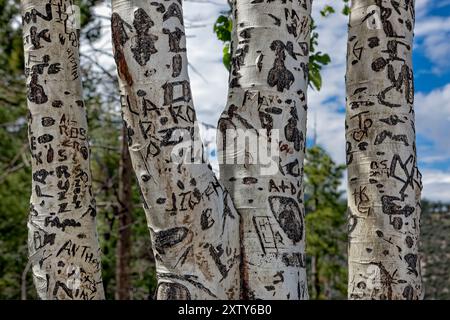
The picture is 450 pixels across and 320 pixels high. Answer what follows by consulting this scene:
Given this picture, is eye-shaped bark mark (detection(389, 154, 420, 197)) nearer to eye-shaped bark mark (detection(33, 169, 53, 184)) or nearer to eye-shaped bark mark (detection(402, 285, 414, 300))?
eye-shaped bark mark (detection(402, 285, 414, 300))

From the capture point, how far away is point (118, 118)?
36.7 ft

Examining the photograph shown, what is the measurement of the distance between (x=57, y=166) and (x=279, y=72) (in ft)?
3.79

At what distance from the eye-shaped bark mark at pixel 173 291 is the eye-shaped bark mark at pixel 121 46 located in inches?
33.0

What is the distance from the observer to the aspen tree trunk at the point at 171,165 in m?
2.25

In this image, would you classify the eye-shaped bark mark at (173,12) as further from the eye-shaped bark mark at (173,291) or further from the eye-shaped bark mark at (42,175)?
the eye-shaped bark mark at (173,291)

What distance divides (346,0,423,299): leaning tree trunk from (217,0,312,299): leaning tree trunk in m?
0.42

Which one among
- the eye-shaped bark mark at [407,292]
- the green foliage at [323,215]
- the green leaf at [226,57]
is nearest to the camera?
the eye-shaped bark mark at [407,292]

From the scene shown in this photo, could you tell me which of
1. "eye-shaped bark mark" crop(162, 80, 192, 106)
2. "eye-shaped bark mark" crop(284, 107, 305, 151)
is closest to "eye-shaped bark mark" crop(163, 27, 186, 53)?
"eye-shaped bark mark" crop(162, 80, 192, 106)

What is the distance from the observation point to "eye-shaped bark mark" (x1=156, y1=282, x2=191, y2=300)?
226 centimetres

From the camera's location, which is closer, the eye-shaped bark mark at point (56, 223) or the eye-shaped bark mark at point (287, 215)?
the eye-shaped bark mark at point (287, 215)

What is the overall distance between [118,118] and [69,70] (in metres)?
8.45

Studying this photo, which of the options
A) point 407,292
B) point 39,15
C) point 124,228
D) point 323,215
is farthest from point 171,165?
point 323,215

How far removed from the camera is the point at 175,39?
7.84 feet

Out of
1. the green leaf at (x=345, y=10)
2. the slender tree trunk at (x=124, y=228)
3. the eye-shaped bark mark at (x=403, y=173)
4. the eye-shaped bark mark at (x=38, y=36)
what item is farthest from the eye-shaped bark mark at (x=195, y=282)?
the slender tree trunk at (x=124, y=228)
